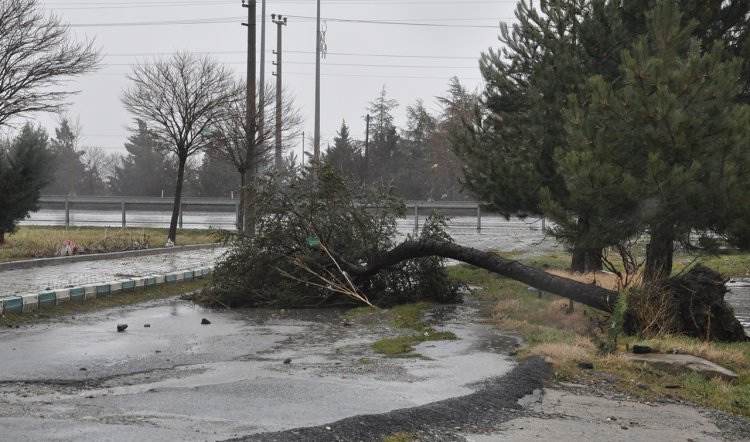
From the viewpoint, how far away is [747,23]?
553 inches

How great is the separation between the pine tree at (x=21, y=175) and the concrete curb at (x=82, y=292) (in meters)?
6.15

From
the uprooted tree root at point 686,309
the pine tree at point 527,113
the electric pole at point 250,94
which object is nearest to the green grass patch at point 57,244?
the electric pole at point 250,94

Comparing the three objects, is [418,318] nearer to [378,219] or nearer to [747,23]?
[378,219]

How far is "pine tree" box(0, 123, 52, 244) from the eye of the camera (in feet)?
63.4

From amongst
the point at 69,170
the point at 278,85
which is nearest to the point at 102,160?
the point at 69,170

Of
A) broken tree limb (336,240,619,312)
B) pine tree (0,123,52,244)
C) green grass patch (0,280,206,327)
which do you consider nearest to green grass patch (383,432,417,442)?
broken tree limb (336,240,619,312)

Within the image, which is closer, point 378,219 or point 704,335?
point 704,335

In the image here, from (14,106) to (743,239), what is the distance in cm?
1653

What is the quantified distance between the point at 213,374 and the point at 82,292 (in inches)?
229

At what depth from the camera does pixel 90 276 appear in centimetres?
1473

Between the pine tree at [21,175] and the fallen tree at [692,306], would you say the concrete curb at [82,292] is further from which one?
the fallen tree at [692,306]

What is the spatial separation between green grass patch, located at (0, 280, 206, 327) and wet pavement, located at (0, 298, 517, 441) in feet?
1.16

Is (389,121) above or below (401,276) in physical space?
above

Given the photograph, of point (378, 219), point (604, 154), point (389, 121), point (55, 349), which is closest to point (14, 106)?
point (378, 219)
